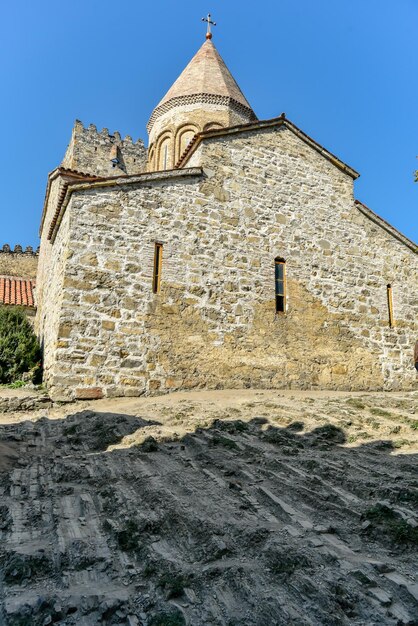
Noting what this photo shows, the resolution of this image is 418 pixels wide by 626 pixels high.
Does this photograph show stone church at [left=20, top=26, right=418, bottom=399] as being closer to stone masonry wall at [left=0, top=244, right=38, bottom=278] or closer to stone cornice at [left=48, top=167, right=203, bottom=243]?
stone cornice at [left=48, top=167, right=203, bottom=243]

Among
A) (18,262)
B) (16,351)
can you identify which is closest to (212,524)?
(16,351)

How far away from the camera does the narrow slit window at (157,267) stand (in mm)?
9938

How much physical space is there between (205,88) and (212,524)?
18.3 meters

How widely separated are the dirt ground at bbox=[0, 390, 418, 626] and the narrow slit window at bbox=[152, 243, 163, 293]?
148 inches

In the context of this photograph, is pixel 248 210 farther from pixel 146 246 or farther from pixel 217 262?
pixel 146 246

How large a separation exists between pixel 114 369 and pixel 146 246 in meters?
2.84

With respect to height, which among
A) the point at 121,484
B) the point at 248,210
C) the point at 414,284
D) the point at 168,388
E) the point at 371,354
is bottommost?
the point at 121,484

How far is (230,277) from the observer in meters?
10.7

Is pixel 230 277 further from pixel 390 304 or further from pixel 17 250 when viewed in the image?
pixel 17 250

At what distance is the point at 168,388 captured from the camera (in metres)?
9.49

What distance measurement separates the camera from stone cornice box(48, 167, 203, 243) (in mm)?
9555

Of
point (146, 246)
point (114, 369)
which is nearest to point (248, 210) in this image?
point (146, 246)

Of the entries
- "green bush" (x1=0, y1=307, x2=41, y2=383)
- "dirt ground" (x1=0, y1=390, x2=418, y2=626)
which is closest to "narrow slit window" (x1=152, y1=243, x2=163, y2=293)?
"green bush" (x1=0, y1=307, x2=41, y2=383)

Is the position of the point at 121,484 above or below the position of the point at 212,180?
below
